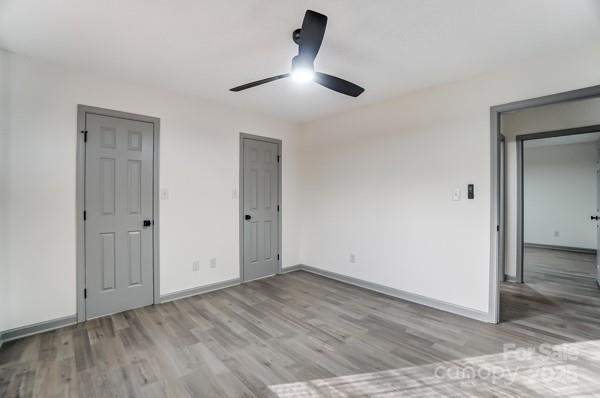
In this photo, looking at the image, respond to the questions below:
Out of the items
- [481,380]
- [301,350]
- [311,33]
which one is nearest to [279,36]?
[311,33]

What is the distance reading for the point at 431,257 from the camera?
320 cm

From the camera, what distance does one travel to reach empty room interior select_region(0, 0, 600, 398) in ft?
6.32

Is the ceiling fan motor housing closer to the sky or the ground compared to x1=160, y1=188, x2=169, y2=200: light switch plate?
closer to the sky

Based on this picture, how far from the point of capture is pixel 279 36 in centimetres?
214

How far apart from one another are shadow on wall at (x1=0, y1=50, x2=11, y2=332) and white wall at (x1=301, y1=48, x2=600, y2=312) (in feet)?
11.7

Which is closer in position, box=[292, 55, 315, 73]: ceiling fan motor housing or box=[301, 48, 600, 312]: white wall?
box=[292, 55, 315, 73]: ceiling fan motor housing

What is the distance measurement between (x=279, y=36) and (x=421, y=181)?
224 cm

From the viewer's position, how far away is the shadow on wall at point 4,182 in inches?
93.5

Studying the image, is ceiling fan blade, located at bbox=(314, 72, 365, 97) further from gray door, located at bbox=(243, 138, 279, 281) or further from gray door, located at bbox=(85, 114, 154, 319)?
gray door, located at bbox=(85, 114, 154, 319)

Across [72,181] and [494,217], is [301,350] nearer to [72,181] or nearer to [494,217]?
[494,217]

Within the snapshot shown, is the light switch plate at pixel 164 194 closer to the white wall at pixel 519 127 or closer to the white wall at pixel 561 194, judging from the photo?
the white wall at pixel 519 127

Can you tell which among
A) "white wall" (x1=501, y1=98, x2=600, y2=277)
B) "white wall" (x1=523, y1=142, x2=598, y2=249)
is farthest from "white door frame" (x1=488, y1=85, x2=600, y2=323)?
"white wall" (x1=523, y1=142, x2=598, y2=249)

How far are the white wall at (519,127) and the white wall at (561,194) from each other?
2.56 m

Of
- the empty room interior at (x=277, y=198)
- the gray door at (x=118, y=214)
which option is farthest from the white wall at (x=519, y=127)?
the gray door at (x=118, y=214)
